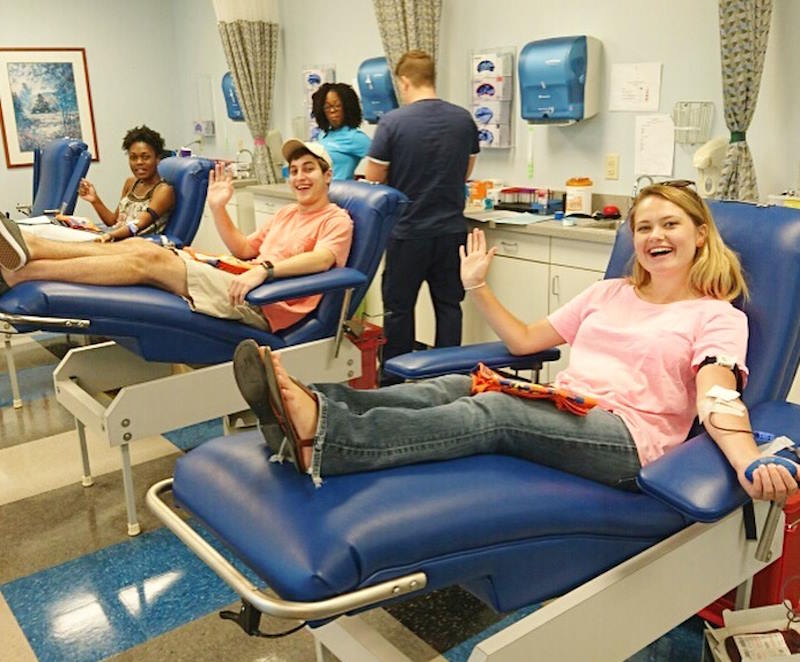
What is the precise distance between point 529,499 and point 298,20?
464 cm

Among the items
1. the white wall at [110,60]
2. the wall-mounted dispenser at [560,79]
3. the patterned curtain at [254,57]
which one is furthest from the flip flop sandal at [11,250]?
the white wall at [110,60]

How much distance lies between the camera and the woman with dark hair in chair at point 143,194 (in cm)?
358

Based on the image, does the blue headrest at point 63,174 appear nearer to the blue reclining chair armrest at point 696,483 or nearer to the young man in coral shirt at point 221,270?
the young man in coral shirt at point 221,270

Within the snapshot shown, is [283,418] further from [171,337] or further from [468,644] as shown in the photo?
[171,337]

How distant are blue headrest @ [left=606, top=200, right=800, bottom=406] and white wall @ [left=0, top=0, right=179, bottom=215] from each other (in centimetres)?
583

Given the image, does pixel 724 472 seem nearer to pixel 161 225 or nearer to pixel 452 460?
pixel 452 460

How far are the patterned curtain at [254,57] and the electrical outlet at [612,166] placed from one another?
263 centimetres

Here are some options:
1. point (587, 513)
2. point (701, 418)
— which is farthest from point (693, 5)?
point (587, 513)

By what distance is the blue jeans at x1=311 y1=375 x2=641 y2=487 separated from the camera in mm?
1452

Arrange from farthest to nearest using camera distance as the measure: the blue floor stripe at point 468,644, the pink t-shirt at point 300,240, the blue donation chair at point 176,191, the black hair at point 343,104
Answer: the black hair at point 343,104
the blue donation chair at point 176,191
the pink t-shirt at point 300,240
the blue floor stripe at point 468,644

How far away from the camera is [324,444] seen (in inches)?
55.4

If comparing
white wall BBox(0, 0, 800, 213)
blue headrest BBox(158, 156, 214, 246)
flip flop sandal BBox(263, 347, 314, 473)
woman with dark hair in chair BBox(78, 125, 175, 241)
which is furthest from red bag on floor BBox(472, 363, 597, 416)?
woman with dark hair in chair BBox(78, 125, 175, 241)

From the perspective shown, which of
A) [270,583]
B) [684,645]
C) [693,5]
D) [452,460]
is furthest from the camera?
[693,5]

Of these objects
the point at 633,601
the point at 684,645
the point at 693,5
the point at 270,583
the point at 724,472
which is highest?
the point at 693,5
